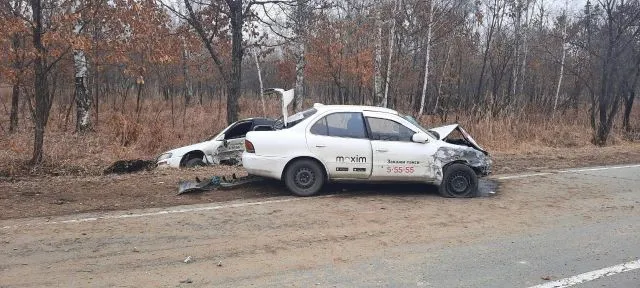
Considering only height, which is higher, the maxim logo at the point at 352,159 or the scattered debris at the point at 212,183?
the maxim logo at the point at 352,159

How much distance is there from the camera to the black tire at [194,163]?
39.2 ft

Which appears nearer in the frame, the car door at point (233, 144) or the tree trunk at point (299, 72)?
the car door at point (233, 144)

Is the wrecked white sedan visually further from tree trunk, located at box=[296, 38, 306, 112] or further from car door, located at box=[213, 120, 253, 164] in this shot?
tree trunk, located at box=[296, 38, 306, 112]

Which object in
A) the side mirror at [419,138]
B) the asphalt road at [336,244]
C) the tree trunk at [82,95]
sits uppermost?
the tree trunk at [82,95]

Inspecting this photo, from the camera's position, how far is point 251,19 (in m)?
14.2

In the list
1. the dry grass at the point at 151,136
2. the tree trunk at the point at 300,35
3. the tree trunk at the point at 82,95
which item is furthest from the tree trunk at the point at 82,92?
the tree trunk at the point at 300,35

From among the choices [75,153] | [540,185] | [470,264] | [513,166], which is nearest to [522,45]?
[513,166]

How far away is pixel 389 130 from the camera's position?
8562 mm

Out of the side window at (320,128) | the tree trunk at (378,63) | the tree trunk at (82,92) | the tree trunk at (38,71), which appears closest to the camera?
the side window at (320,128)

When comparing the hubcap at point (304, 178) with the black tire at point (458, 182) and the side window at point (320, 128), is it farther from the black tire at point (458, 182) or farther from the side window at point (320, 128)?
the black tire at point (458, 182)

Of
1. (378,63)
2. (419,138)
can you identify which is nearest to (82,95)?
(378,63)

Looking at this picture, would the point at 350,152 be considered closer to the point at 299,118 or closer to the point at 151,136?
the point at 299,118

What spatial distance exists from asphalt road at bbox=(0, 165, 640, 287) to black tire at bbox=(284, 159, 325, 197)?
214mm

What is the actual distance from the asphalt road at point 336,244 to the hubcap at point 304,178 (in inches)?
11.0
